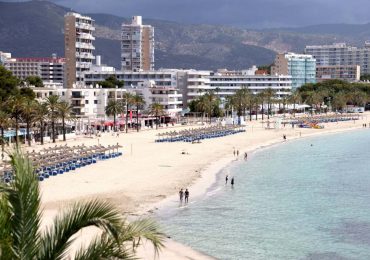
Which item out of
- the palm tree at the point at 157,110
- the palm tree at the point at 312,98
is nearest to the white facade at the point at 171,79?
the palm tree at the point at 157,110

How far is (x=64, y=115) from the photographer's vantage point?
83.0 metres

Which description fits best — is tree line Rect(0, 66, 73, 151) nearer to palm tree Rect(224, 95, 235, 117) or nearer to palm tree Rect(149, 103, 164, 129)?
palm tree Rect(149, 103, 164, 129)

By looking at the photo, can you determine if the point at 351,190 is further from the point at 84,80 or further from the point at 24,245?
the point at 84,80

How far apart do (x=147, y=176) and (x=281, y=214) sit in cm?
1782

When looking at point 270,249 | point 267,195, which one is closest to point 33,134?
point 267,195

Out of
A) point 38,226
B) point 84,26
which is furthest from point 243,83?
point 38,226

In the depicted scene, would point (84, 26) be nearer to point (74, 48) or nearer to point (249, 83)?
point (74, 48)

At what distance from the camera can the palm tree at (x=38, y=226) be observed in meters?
8.30

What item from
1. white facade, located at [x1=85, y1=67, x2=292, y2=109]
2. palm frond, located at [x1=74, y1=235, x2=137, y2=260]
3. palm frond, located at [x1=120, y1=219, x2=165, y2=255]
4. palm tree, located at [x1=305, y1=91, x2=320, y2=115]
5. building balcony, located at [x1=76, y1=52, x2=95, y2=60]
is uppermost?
building balcony, located at [x1=76, y1=52, x2=95, y2=60]

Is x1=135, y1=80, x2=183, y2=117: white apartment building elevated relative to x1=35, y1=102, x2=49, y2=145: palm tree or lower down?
elevated

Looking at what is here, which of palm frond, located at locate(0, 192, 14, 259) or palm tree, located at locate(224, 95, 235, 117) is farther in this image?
palm tree, located at locate(224, 95, 235, 117)

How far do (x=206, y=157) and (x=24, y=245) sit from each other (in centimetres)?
6383

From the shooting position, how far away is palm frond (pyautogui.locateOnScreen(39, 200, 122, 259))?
8.42m

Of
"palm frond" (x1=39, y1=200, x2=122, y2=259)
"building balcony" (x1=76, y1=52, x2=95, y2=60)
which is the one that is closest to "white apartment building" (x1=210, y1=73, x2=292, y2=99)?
"building balcony" (x1=76, y1=52, x2=95, y2=60)
